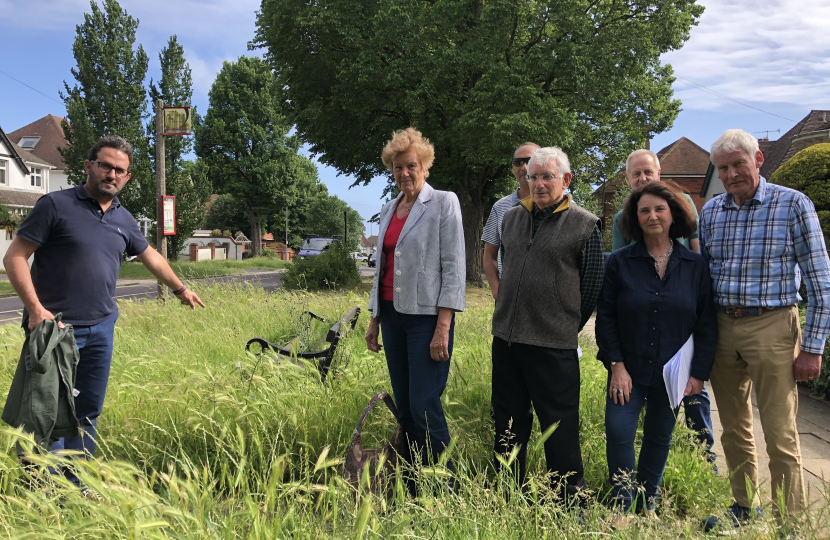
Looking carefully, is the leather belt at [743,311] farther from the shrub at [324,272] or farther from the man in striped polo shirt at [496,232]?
the shrub at [324,272]

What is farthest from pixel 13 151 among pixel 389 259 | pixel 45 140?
pixel 389 259

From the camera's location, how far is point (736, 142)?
114 inches

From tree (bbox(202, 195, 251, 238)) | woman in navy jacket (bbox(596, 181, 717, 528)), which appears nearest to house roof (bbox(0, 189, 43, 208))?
tree (bbox(202, 195, 251, 238))

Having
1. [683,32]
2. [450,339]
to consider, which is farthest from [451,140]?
[450,339]

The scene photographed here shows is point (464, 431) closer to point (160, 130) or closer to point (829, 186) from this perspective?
point (829, 186)

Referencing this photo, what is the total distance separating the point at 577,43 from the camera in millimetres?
16812

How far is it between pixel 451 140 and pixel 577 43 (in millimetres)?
4879

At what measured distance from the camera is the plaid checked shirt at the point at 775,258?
2770 mm

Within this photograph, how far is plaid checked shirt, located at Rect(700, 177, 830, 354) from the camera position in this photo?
2.77 metres

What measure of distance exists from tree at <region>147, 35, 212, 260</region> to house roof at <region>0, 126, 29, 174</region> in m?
14.0

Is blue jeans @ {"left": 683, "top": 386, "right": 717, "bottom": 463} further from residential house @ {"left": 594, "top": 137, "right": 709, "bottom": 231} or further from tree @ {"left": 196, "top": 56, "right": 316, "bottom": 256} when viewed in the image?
tree @ {"left": 196, "top": 56, "right": 316, "bottom": 256}

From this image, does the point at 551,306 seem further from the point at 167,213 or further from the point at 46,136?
the point at 46,136

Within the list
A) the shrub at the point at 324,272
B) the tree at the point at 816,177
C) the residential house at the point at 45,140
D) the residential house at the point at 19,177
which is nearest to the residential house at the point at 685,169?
the shrub at the point at 324,272

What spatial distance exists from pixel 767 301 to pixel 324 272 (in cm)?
1368
